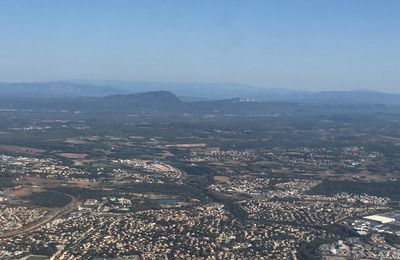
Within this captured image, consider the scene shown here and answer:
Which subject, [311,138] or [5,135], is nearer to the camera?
[5,135]

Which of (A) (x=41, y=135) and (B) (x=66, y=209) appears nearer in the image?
(B) (x=66, y=209)

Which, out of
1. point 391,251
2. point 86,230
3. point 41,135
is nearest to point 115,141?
point 41,135

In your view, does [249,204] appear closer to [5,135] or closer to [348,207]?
[348,207]

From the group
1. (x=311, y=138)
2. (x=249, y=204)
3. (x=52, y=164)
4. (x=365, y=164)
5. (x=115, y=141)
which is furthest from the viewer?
(x=311, y=138)

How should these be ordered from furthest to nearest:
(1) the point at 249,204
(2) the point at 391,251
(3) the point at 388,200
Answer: (3) the point at 388,200
(1) the point at 249,204
(2) the point at 391,251

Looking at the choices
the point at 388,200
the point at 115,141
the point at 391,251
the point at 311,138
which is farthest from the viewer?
the point at 311,138

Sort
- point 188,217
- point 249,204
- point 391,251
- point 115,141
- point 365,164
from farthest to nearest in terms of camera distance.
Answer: point 115,141 → point 365,164 → point 249,204 → point 188,217 → point 391,251

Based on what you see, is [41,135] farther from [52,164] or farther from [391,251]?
[391,251]

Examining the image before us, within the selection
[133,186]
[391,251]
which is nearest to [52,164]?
[133,186]
